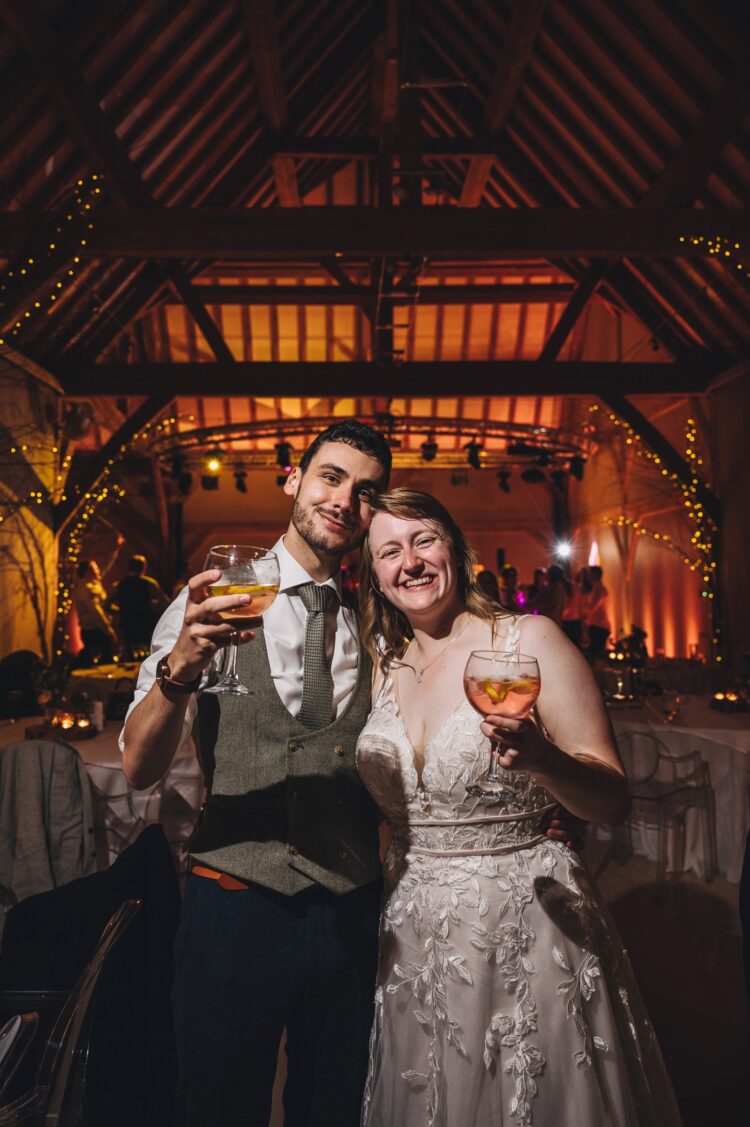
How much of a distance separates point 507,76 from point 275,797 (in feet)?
25.7

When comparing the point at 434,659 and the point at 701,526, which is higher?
the point at 701,526

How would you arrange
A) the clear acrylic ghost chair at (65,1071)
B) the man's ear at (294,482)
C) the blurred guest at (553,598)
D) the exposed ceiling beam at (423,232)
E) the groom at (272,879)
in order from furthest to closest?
the blurred guest at (553,598)
the exposed ceiling beam at (423,232)
the man's ear at (294,482)
the groom at (272,879)
the clear acrylic ghost chair at (65,1071)

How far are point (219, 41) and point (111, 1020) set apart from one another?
7429 mm

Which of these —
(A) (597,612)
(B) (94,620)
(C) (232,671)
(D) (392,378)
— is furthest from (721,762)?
(B) (94,620)

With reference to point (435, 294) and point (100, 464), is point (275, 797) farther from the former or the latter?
point (435, 294)

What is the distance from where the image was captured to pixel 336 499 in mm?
1686

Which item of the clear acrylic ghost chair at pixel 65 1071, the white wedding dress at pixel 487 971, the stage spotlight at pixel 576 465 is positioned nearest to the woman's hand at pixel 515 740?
the white wedding dress at pixel 487 971

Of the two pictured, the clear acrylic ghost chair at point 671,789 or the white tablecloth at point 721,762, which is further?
the clear acrylic ghost chair at point 671,789

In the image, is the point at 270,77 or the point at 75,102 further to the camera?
the point at 270,77

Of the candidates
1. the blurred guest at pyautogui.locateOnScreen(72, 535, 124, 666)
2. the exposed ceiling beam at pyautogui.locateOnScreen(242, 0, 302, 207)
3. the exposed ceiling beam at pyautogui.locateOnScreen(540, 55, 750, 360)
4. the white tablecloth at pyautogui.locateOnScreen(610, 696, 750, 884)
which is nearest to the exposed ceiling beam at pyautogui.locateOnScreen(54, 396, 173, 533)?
the blurred guest at pyautogui.locateOnScreen(72, 535, 124, 666)

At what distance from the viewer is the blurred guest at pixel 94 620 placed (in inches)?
289

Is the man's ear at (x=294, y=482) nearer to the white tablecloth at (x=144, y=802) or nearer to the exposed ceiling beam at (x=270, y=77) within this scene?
the white tablecloth at (x=144, y=802)

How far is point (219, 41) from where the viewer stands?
260 inches

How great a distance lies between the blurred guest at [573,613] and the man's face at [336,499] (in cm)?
535
